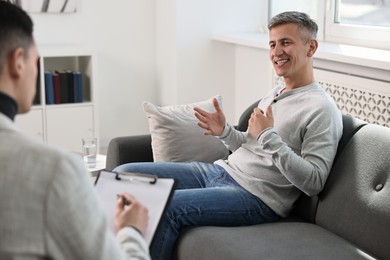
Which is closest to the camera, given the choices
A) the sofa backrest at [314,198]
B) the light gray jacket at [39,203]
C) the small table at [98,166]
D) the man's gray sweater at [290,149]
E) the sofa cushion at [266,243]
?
the light gray jacket at [39,203]

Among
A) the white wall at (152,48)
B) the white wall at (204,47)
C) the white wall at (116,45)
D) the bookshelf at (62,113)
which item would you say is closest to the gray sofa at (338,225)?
the white wall at (152,48)

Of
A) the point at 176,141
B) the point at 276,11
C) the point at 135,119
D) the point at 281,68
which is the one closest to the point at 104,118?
the point at 135,119

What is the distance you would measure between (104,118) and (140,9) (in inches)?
33.6

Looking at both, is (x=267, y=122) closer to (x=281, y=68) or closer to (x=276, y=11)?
(x=281, y=68)

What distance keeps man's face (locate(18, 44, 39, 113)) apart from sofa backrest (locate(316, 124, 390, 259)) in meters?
1.36

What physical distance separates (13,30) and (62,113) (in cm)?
344

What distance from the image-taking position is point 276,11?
479 cm

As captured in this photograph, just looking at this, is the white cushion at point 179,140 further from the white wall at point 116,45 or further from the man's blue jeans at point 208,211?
the white wall at point 116,45

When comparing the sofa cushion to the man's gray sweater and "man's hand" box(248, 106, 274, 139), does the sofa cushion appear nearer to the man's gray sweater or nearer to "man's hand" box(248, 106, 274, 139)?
the man's gray sweater

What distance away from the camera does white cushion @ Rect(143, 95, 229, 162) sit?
10.2ft

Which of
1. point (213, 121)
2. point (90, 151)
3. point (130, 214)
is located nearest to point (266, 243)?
point (213, 121)

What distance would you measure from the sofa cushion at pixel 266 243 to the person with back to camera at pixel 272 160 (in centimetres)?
7

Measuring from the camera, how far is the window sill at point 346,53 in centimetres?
313

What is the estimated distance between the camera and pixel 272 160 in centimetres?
260
